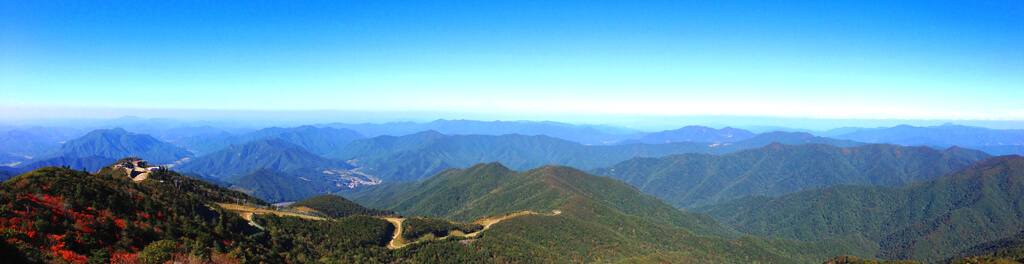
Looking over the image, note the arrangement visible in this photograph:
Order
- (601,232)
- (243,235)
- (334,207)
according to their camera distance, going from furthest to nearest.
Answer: (334,207) < (601,232) < (243,235)

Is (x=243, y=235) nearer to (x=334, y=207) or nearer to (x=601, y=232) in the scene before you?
(x=334, y=207)

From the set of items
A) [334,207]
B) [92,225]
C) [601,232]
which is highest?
[92,225]

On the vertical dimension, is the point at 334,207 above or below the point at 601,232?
above

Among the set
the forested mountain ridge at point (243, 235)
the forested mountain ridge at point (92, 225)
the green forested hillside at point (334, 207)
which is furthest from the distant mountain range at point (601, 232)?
the forested mountain ridge at point (92, 225)

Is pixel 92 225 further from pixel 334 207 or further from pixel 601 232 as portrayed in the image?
pixel 601 232

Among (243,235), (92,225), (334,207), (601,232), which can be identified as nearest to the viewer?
(92,225)

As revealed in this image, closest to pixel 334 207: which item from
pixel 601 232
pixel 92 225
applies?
pixel 601 232

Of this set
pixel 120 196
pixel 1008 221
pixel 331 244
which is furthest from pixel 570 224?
Answer: pixel 1008 221

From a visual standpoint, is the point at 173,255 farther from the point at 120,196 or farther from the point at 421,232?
the point at 421,232

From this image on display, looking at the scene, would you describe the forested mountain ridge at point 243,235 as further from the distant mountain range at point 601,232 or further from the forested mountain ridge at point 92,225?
the distant mountain range at point 601,232

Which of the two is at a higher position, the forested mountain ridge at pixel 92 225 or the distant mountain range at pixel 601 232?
the forested mountain ridge at pixel 92 225

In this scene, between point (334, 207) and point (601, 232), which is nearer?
point (601, 232)
